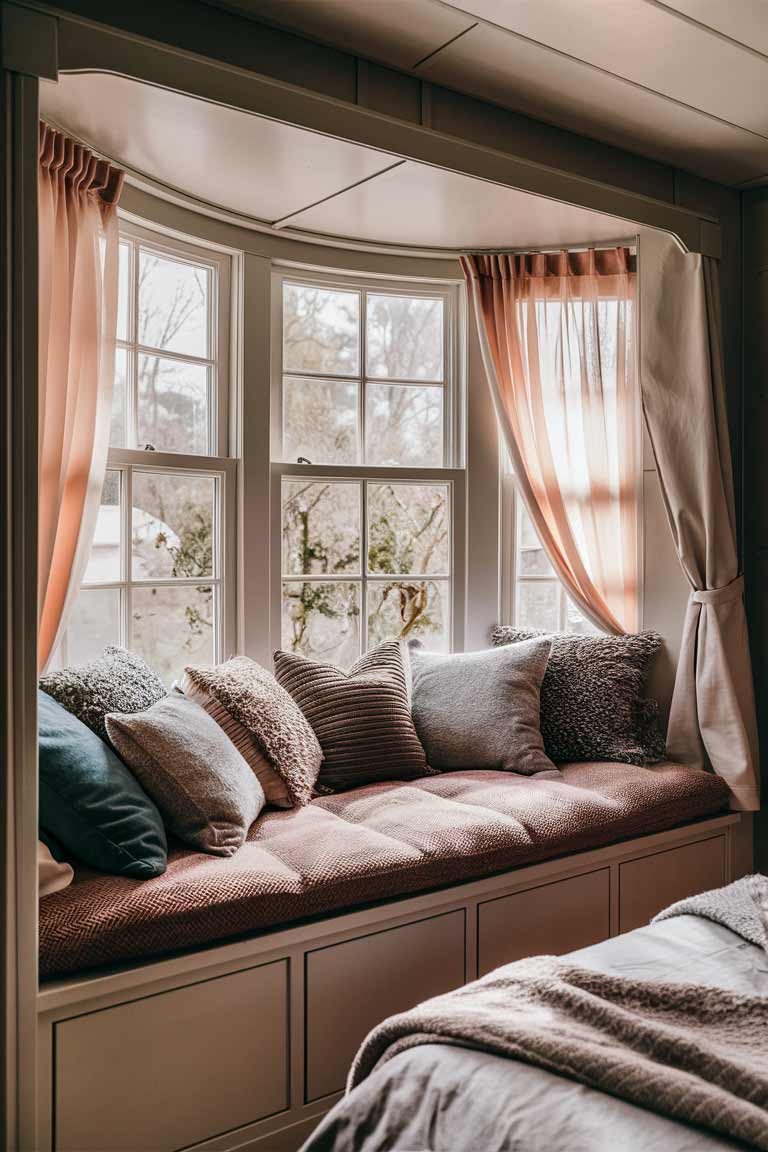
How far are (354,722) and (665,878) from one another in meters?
1.10

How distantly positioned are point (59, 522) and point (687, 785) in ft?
6.94

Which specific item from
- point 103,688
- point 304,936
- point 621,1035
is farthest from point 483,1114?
point 103,688

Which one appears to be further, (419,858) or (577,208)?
(577,208)

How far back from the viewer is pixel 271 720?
262cm

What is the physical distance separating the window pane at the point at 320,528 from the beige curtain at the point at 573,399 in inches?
27.2

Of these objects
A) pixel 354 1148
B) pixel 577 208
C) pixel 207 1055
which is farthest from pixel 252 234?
pixel 354 1148

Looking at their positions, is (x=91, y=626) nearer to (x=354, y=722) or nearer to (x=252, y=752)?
(x=252, y=752)

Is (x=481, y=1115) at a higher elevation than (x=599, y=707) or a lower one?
lower

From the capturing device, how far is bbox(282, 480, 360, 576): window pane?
11.0ft

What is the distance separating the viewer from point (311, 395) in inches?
133

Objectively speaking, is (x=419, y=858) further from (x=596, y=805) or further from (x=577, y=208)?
(x=577, y=208)

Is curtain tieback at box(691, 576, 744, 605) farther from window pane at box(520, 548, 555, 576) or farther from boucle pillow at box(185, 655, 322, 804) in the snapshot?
boucle pillow at box(185, 655, 322, 804)

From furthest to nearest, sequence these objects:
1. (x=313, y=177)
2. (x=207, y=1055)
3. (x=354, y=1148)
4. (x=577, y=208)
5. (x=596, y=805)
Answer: (x=577, y=208), (x=313, y=177), (x=596, y=805), (x=207, y=1055), (x=354, y=1148)

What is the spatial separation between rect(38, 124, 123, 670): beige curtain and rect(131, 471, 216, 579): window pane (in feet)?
1.10
